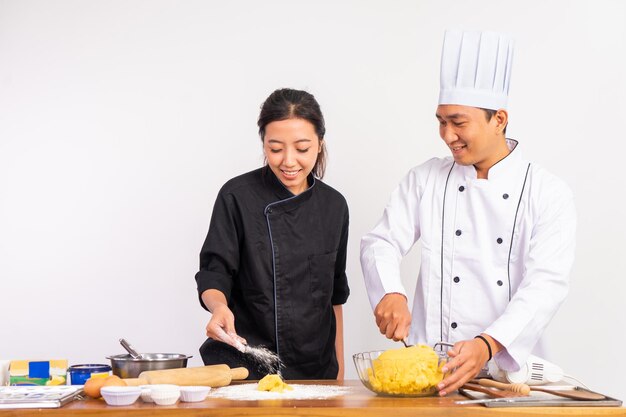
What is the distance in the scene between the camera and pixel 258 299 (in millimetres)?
2691

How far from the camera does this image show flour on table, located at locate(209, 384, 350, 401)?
2002mm

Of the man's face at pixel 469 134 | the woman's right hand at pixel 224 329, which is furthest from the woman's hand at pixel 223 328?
the man's face at pixel 469 134

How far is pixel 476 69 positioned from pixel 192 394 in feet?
4.44

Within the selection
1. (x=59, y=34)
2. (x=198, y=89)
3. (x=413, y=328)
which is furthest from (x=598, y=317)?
(x=59, y=34)

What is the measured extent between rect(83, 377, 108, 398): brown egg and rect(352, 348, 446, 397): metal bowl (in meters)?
0.62

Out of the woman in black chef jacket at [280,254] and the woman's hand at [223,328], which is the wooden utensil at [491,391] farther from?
the woman in black chef jacket at [280,254]

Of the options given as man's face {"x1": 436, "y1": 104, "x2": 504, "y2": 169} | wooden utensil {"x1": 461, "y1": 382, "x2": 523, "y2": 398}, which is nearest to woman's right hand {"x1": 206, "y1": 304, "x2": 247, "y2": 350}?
wooden utensil {"x1": 461, "y1": 382, "x2": 523, "y2": 398}

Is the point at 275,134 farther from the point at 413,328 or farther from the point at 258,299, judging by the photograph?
the point at 413,328

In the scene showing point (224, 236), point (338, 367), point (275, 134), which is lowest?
point (338, 367)

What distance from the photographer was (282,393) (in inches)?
81.1

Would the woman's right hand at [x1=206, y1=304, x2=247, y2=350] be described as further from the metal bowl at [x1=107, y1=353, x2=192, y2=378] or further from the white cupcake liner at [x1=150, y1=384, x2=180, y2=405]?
the white cupcake liner at [x1=150, y1=384, x2=180, y2=405]

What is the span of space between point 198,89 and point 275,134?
112 cm

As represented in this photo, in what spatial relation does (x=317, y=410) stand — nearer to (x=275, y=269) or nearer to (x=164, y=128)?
(x=275, y=269)

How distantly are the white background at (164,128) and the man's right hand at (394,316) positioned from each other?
4.17ft
